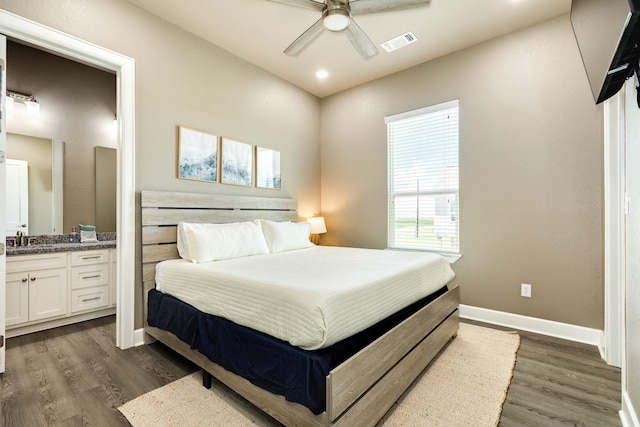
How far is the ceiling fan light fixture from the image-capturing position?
2.07 meters

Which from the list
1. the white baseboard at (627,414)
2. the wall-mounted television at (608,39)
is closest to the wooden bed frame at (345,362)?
the white baseboard at (627,414)

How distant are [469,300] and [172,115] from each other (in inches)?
142

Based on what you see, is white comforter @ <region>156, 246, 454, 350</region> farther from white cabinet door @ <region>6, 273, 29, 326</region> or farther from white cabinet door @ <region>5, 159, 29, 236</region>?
white cabinet door @ <region>5, 159, 29, 236</region>

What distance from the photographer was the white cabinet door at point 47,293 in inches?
108

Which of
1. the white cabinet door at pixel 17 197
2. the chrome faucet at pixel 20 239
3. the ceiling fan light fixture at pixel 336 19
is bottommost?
the chrome faucet at pixel 20 239

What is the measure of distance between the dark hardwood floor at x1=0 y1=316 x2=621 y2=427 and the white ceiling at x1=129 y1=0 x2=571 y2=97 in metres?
2.74

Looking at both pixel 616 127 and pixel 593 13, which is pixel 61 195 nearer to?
pixel 593 13

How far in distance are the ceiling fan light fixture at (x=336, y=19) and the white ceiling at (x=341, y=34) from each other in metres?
0.35

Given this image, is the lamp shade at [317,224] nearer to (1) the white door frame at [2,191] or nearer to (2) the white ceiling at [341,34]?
(2) the white ceiling at [341,34]

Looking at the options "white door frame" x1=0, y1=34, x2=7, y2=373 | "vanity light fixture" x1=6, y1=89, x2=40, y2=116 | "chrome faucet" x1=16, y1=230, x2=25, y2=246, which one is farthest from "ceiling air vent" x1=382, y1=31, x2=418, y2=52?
"chrome faucet" x1=16, y1=230, x2=25, y2=246

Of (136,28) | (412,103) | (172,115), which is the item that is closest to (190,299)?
(172,115)

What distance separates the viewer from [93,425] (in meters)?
1.53

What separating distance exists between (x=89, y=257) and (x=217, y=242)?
170cm

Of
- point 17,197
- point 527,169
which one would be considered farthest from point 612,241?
point 17,197
